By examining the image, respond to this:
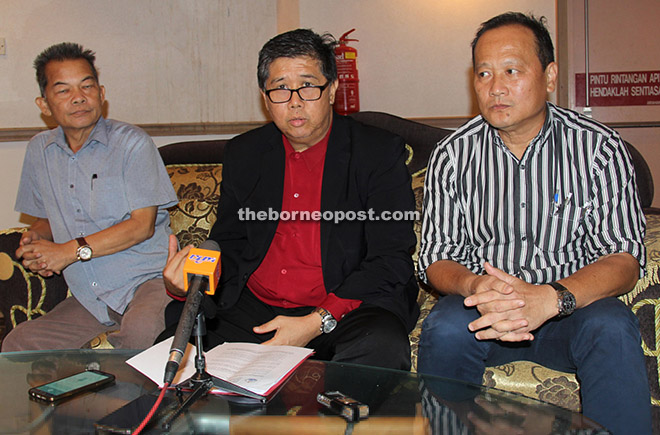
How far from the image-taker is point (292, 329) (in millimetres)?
1621

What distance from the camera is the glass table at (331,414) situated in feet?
3.50

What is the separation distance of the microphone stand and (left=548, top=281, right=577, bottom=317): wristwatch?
0.85m

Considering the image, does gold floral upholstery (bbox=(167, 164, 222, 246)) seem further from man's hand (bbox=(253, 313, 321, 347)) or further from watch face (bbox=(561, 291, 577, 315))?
watch face (bbox=(561, 291, 577, 315))

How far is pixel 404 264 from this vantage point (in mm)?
1812

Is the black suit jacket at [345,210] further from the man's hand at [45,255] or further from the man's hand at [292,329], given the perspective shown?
the man's hand at [45,255]

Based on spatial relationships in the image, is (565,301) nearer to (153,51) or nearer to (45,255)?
(45,255)

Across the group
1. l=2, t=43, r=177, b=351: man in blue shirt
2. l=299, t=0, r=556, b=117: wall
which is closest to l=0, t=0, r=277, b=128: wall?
l=299, t=0, r=556, b=117: wall

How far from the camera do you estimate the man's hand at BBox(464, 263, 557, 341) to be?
1413 millimetres

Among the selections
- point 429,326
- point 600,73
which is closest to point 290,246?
point 429,326

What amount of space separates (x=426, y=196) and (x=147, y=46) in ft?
7.13

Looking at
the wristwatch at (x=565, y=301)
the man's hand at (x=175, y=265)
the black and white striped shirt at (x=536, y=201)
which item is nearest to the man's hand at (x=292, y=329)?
the man's hand at (x=175, y=265)

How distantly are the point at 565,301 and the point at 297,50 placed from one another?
1.08 metres

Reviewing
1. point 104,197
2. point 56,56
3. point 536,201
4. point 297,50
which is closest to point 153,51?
point 56,56

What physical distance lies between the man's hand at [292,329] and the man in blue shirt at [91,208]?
0.57 m
